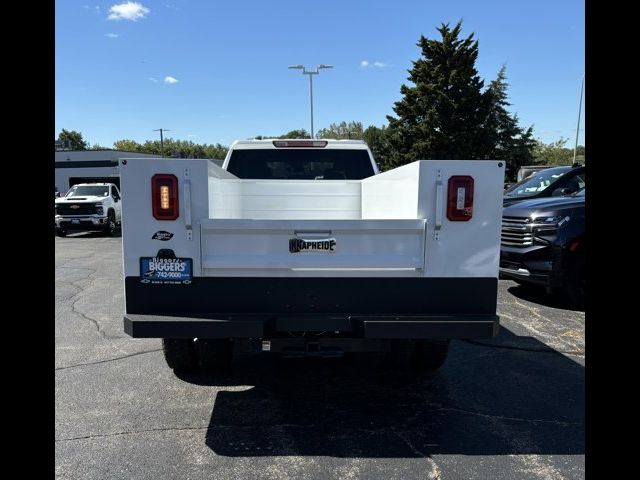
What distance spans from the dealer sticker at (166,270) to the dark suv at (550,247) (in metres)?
5.11

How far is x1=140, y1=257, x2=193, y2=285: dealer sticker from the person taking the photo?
303cm

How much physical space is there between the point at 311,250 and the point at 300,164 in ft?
10.2

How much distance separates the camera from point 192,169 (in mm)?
2988

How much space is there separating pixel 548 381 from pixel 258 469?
106 inches

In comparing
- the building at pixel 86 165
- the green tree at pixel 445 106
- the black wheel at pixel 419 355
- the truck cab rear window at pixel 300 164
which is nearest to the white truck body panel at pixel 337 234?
the black wheel at pixel 419 355

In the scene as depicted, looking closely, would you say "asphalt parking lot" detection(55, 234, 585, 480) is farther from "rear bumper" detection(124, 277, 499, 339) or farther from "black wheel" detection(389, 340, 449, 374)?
"rear bumper" detection(124, 277, 499, 339)

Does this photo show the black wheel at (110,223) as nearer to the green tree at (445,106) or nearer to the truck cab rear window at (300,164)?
the truck cab rear window at (300,164)

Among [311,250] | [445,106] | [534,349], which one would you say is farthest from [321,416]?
[445,106]

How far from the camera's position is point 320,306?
123 inches

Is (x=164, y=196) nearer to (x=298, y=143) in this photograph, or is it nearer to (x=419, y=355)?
(x=419, y=355)

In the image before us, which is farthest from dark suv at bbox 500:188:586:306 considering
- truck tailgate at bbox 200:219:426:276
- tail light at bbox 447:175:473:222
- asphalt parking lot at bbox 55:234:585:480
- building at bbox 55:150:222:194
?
building at bbox 55:150:222:194

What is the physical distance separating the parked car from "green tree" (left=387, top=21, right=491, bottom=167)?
99.1 feet

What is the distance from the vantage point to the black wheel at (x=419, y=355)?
3.74 meters
